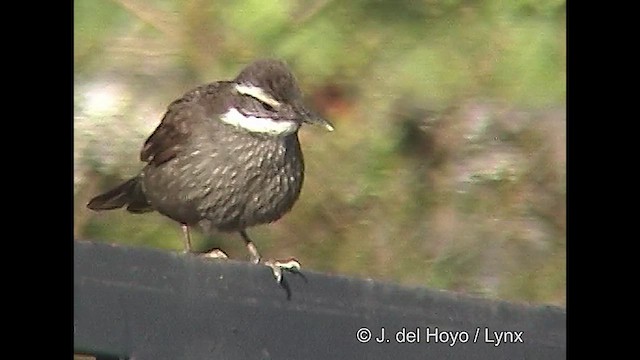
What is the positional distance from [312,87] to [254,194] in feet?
2.78

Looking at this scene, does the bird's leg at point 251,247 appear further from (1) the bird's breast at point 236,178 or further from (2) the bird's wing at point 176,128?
(2) the bird's wing at point 176,128

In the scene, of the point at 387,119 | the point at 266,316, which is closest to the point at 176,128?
the point at 387,119

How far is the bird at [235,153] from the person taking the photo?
345 cm

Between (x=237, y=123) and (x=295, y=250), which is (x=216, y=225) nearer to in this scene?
(x=237, y=123)

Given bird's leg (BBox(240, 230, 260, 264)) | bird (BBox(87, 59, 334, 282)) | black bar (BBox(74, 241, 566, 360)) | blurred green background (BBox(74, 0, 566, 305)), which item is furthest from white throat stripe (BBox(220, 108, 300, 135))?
black bar (BBox(74, 241, 566, 360))

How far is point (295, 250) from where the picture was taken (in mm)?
4133

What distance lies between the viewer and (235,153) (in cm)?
355

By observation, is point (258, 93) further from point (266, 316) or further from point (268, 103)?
point (266, 316)

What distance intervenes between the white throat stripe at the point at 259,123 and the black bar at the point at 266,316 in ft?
3.80

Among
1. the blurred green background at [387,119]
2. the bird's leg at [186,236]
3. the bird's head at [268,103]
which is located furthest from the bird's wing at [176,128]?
the blurred green background at [387,119]

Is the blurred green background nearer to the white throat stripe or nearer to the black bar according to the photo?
the white throat stripe

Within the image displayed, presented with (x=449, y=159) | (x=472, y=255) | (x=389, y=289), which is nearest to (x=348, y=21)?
(x=449, y=159)

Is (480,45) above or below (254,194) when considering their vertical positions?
above

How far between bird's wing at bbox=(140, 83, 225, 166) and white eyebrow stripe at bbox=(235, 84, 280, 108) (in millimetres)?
179
